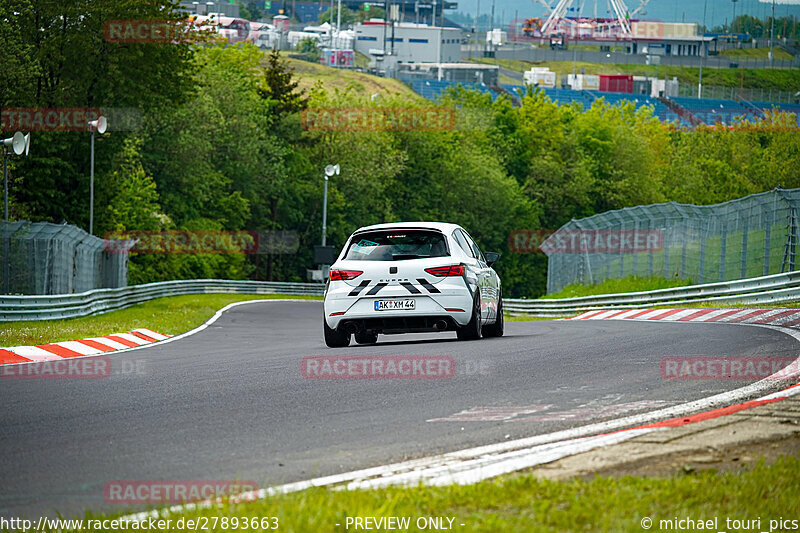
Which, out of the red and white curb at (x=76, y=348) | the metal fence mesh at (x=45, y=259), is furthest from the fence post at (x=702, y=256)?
the metal fence mesh at (x=45, y=259)

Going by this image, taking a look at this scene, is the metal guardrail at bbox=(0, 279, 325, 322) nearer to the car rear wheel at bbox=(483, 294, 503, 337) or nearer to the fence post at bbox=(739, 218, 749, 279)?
the car rear wheel at bbox=(483, 294, 503, 337)

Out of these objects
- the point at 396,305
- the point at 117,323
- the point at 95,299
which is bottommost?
the point at 95,299

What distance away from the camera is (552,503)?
5.22 meters

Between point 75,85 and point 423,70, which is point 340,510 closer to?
point 75,85

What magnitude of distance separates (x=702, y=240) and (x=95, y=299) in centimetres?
1574

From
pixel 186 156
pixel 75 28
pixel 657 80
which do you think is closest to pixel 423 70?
pixel 657 80

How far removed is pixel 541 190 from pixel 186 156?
37168 millimetres

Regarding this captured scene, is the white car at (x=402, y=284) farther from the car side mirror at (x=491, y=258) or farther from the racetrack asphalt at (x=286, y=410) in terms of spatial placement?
the car side mirror at (x=491, y=258)

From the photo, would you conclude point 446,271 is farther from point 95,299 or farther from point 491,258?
point 95,299

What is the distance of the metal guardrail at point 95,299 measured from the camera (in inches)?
886

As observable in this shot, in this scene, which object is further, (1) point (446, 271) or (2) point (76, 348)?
(2) point (76, 348)

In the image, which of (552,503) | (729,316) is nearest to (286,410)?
(552,503)

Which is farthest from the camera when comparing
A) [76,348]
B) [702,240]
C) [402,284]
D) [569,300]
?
[569,300]

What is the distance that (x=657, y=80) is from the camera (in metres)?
156
